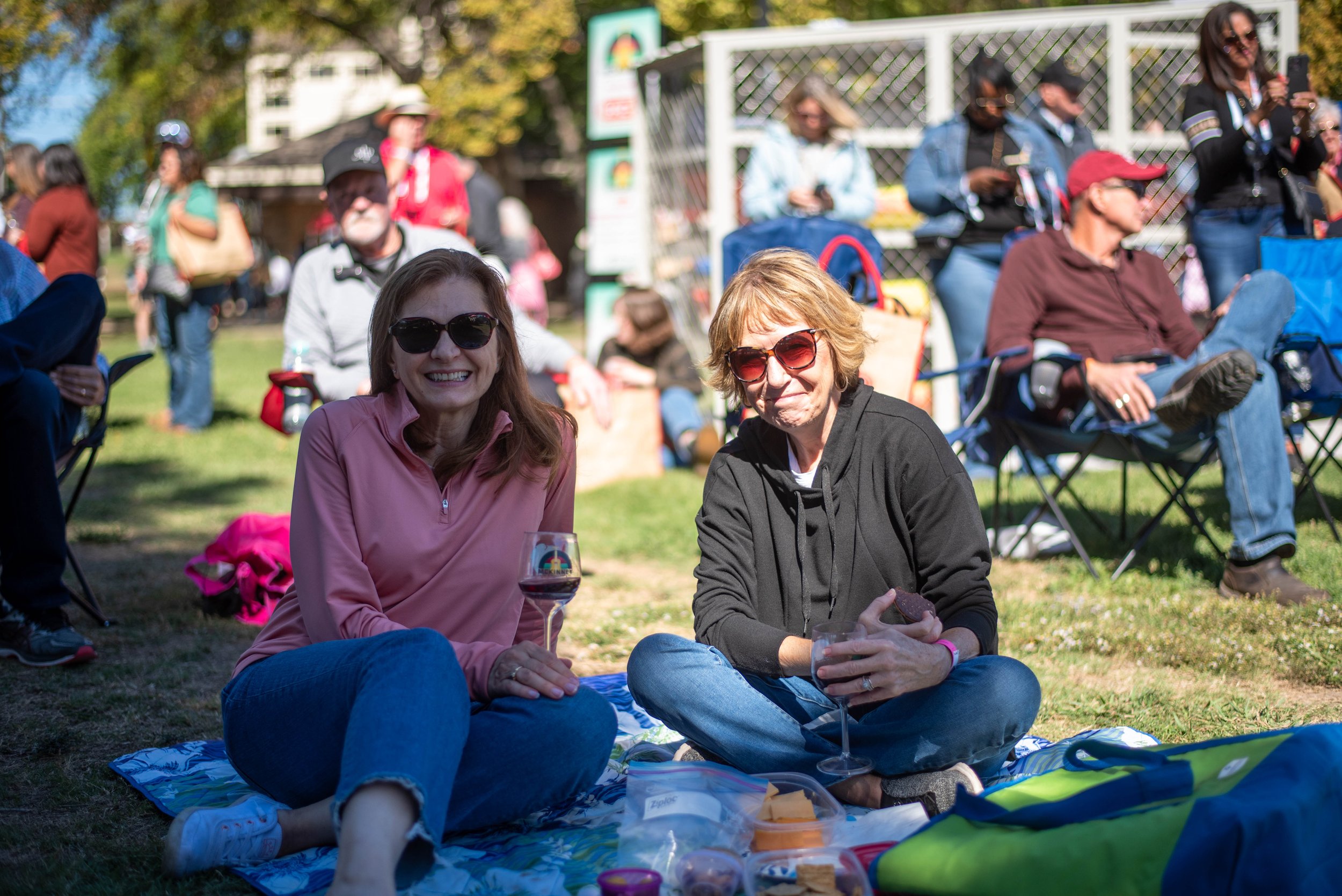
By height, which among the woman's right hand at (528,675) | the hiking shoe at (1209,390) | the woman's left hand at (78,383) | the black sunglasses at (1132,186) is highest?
the black sunglasses at (1132,186)

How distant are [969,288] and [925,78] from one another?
3745 millimetres

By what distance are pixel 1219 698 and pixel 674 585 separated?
2.59m

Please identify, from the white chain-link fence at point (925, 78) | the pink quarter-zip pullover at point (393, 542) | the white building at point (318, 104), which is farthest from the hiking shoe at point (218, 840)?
the white building at point (318, 104)

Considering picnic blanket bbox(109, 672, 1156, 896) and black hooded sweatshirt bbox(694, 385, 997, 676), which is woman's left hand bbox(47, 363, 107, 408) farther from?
black hooded sweatshirt bbox(694, 385, 997, 676)

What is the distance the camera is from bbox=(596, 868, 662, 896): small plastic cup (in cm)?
232

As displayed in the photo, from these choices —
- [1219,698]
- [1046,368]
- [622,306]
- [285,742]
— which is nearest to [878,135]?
[622,306]

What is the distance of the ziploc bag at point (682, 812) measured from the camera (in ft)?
8.36

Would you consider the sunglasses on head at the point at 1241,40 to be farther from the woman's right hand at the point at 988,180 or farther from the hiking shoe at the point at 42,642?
the hiking shoe at the point at 42,642

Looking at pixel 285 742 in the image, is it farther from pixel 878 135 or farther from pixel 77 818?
pixel 878 135

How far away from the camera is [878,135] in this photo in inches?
406

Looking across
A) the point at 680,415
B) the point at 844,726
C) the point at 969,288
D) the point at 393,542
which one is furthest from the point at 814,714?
the point at 680,415

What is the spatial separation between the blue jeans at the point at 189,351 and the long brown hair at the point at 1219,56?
792 centimetres

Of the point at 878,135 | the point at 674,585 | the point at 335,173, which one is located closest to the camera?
the point at 335,173

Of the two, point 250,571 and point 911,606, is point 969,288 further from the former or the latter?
point 911,606
